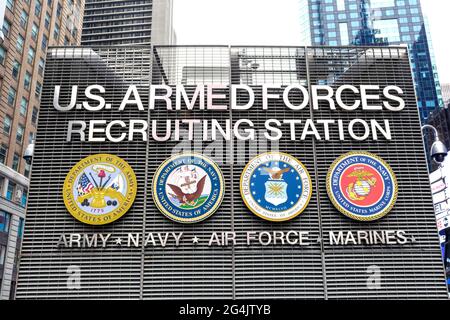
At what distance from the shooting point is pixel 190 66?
19.6m

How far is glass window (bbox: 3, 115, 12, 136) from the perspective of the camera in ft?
150

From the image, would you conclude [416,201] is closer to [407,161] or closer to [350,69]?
[407,161]

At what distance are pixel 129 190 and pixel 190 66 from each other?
222 inches

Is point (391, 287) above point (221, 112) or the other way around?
the other way around

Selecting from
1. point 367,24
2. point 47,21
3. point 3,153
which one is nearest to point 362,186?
point 3,153

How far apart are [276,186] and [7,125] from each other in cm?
3680

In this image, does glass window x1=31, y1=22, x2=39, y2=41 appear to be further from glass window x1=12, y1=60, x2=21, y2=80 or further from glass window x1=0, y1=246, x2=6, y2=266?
glass window x1=0, y1=246, x2=6, y2=266

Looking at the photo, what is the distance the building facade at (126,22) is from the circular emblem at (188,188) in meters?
106

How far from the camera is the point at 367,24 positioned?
13388 cm

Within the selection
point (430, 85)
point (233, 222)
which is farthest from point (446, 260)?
point (430, 85)

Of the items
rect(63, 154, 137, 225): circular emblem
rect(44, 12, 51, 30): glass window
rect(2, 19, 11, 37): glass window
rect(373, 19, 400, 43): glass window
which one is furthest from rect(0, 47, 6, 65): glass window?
rect(373, 19, 400, 43): glass window

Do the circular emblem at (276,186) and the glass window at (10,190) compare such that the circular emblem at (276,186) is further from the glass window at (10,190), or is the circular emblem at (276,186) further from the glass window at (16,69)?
the glass window at (16,69)

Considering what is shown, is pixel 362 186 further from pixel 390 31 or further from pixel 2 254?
pixel 390 31

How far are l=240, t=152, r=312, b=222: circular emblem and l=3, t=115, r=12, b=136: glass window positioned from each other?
3536 centimetres
